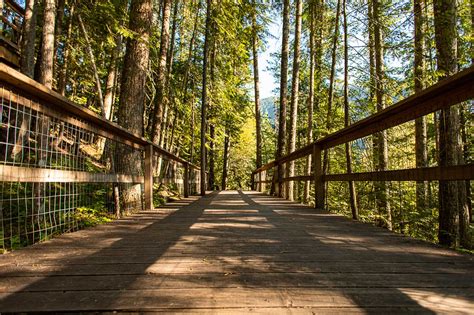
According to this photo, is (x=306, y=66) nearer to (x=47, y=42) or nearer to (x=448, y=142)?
(x=448, y=142)

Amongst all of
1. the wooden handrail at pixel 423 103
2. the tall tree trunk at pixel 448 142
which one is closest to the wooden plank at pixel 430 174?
the wooden handrail at pixel 423 103

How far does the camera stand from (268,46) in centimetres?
1706

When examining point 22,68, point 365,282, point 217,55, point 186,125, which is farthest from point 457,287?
point 186,125

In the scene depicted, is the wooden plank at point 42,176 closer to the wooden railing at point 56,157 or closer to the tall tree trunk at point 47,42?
the wooden railing at point 56,157

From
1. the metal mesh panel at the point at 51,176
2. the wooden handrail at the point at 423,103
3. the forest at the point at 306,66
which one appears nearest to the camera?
the wooden handrail at the point at 423,103

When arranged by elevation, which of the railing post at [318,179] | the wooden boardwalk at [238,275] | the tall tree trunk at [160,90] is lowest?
the wooden boardwalk at [238,275]

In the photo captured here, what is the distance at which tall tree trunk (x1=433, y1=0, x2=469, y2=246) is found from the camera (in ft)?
16.0

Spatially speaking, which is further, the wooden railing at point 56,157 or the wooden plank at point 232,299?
the wooden railing at point 56,157

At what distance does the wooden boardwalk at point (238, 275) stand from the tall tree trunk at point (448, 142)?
260cm

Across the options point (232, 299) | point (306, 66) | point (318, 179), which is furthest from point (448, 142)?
point (306, 66)

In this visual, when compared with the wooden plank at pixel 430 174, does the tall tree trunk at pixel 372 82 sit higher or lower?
higher

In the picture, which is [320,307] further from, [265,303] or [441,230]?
[441,230]

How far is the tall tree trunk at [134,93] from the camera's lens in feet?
18.4

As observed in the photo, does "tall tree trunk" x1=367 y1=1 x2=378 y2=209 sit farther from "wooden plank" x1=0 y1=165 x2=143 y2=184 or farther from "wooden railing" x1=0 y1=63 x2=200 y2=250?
"wooden plank" x1=0 y1=165 x2=143 y2=184
